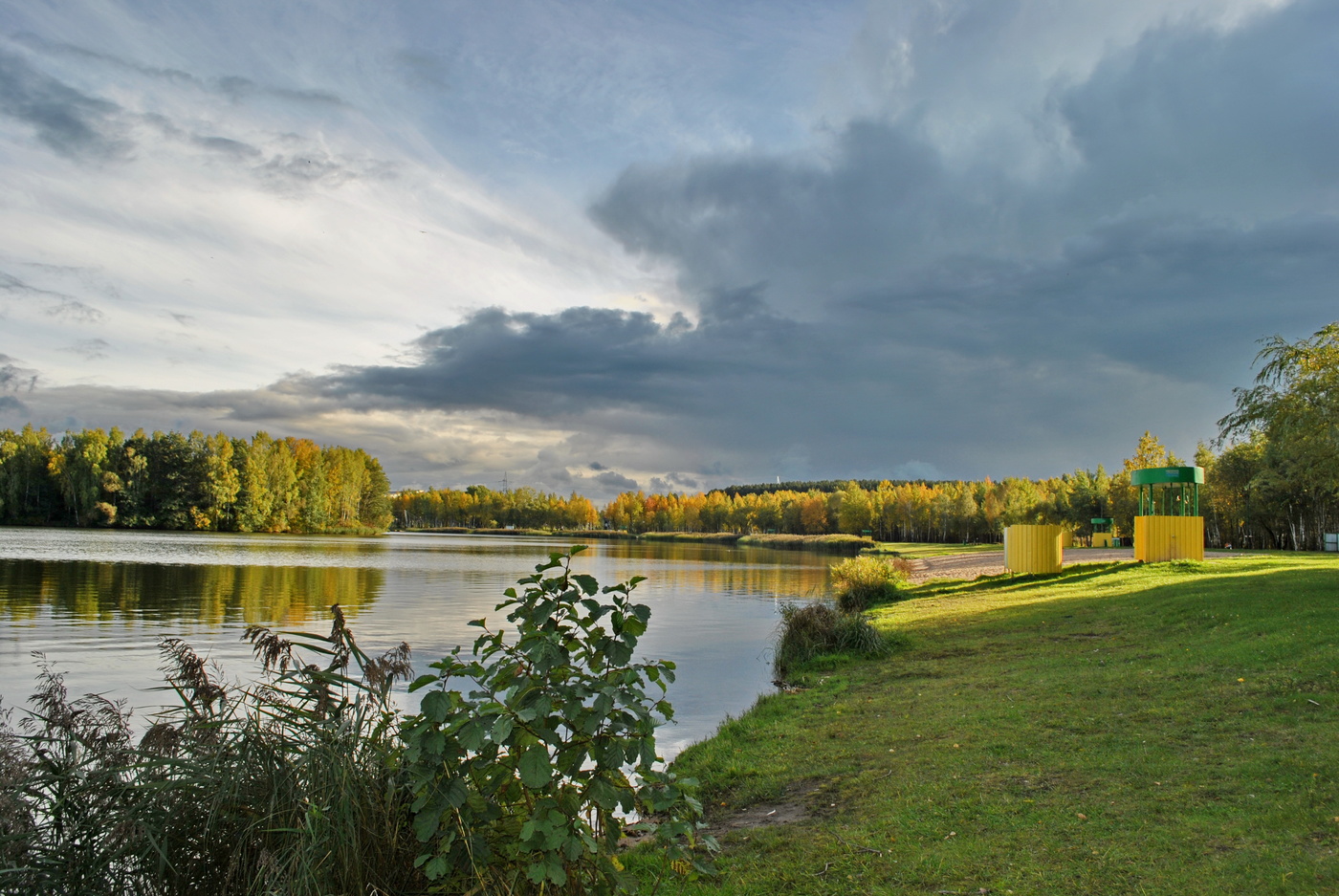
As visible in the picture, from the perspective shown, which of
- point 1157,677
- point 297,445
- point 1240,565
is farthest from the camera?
point 297,445

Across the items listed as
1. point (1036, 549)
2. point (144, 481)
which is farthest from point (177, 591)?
point (144, 481)

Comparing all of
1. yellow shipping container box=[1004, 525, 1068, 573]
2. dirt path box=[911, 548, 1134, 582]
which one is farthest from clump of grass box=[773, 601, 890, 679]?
dirt path box=[911, 548, 1134, 582]

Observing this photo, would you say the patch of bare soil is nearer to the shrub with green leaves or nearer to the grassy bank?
the grassy bank

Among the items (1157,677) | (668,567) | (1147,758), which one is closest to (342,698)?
(1147,758)

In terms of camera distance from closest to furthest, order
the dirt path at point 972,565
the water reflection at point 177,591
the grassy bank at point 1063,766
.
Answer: the grassy bank at point 1063,766, the water reflection at point 177,591, the dirt path at point 972,565

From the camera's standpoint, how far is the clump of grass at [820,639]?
1766cm

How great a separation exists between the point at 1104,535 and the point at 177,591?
209 ft

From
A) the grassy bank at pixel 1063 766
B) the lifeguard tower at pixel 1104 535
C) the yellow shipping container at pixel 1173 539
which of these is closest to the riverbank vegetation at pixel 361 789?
the grassy bank at pixel 1063 766

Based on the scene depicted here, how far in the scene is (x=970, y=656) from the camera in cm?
1524

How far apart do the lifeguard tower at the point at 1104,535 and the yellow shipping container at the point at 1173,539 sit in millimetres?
31438

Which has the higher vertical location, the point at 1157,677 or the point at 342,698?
the point at 342,698

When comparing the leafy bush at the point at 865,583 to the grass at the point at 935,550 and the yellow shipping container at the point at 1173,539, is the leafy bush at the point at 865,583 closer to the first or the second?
the yellow shipping container at the point at 1173,539

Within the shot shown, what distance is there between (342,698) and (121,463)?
11737 cm

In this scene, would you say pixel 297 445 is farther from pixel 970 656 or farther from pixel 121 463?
pixel 970 656
